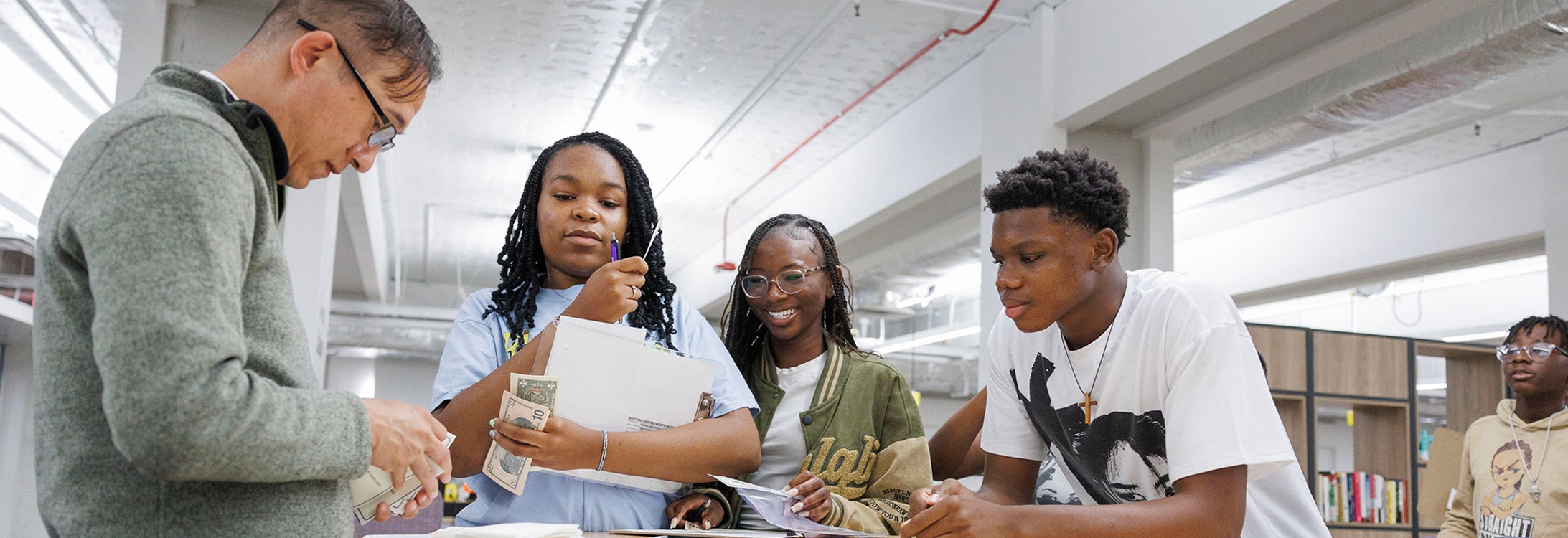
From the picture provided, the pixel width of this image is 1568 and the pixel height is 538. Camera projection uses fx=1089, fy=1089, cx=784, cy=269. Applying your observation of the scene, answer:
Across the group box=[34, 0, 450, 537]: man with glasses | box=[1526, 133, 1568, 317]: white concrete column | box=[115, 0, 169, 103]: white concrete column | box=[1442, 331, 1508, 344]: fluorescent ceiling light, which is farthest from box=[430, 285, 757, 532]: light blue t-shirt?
box=[1442, 331, 1508, 344]: fluorescent ceiling light

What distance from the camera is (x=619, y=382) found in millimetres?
1589

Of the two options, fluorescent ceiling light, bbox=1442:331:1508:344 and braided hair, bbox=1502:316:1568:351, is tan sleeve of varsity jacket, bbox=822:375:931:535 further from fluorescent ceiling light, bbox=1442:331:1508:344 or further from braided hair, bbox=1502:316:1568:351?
fluorescent ceiling light, bbox=1442:331:1508:344

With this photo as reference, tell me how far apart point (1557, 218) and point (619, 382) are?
21.1 ft

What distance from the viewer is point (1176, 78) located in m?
4.39

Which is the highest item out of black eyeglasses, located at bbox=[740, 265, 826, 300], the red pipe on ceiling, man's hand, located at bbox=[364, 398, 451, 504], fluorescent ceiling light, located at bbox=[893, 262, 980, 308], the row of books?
the red pipe on ceiling

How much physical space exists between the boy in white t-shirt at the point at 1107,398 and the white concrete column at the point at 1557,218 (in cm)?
513

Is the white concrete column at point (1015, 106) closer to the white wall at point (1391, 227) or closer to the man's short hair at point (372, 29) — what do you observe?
the white wall at point (1391, 227)

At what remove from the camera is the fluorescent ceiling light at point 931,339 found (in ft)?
37.5

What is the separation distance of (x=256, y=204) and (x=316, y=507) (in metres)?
0.30

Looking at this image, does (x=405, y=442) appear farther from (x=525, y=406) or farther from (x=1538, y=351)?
(x=1538, y=351)

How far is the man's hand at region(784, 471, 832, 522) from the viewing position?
69.5 inches

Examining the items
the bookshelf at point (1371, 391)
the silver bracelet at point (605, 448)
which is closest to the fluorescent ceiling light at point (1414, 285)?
the bookshelf at point (1371, 391)

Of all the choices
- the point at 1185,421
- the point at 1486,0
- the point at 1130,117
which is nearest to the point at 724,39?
the point at 1130,117

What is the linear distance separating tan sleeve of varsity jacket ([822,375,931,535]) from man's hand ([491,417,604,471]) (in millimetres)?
472
